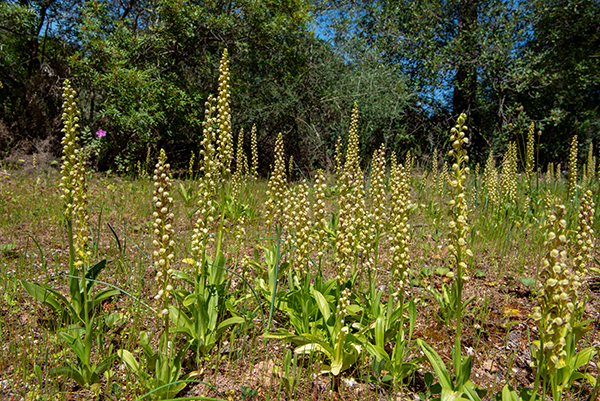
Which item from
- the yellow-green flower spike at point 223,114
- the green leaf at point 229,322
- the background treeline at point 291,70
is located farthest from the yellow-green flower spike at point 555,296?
the background treeline at point 291,70

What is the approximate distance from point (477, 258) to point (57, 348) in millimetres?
4382

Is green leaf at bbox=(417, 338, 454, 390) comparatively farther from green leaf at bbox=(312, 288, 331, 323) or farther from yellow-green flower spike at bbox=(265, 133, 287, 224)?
yellow-green flower spike at bbox=(265, 133, 287, 224)

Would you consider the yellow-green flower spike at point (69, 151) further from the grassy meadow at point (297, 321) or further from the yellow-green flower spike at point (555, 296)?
the yellow-green flower spike at point (555, 296)

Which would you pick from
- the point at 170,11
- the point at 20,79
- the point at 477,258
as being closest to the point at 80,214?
the point at 477,258

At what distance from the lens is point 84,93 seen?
10.3 meters

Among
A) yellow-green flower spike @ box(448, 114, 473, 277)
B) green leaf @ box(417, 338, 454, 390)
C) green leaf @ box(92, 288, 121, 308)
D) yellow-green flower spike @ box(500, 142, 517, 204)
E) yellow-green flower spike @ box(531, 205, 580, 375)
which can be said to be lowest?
green leaf @ box(417, 338, 454, 390)

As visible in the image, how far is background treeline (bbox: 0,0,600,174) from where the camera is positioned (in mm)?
9281

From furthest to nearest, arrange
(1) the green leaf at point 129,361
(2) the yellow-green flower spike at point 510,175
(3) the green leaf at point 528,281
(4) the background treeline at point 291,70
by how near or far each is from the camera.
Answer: (4) the background treeline at point 291,70 < (2) the yellow-green flower spike at point 510,175 < (3) the green leaf at point 528,281 < (1) the green leaf at point 129,361

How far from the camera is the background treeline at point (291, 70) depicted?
30.5 feet

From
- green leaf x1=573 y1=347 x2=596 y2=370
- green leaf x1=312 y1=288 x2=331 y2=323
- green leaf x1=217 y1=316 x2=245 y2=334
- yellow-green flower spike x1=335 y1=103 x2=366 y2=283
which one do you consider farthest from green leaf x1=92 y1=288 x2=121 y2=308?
green leaf x1=573 y1=347 x2=596 y2=370

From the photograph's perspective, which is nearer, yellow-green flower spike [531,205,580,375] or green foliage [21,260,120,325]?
yellow-green flower spike [531,205,580,375]

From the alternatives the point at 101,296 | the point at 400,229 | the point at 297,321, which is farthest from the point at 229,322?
the point at 400,229

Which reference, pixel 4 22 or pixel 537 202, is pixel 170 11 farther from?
pixel 537 202

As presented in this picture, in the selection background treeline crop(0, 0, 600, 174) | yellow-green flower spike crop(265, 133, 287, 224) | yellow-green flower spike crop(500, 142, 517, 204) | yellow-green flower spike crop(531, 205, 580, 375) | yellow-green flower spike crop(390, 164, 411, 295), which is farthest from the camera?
background treeline crop(0, 0, 600, 174)
